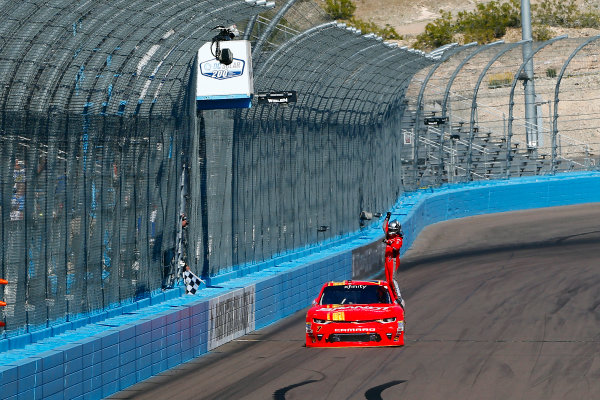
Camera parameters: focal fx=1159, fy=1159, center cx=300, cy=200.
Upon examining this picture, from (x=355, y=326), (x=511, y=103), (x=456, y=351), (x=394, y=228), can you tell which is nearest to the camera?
(x=456, y=351)

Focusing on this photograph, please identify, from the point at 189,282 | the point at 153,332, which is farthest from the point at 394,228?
the point at 153,332

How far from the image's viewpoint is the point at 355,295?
1689 cm

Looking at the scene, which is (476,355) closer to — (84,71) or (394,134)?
(84,71)

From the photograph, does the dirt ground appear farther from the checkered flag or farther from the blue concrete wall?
the checkered flag

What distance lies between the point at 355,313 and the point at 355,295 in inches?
29.3

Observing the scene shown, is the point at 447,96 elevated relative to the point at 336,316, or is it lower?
elevated

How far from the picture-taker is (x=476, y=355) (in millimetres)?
15016

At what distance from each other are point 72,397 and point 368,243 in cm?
1393

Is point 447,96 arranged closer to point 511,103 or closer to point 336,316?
point 511,103

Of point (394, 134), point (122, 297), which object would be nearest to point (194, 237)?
point (122, 297)

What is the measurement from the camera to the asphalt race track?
12.9m

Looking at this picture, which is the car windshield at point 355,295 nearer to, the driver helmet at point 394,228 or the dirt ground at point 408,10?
the driver helmet at point 394,228

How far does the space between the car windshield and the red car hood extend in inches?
14.6

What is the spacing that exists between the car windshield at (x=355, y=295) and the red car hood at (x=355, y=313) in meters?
0.37
